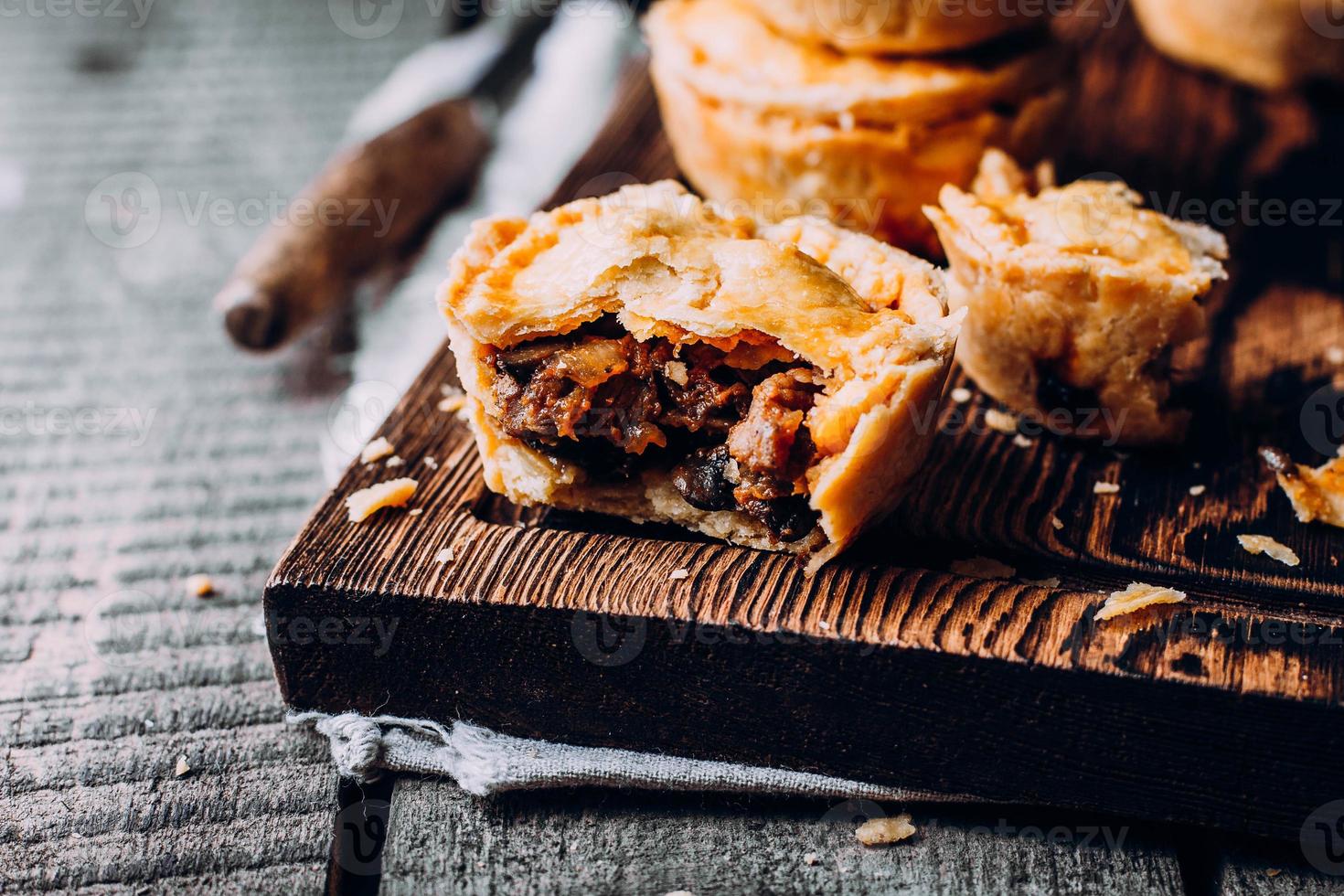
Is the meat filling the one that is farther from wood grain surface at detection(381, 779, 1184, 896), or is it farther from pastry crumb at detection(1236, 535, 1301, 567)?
pastry crumb at detection(1236, 535, 1301, 567)

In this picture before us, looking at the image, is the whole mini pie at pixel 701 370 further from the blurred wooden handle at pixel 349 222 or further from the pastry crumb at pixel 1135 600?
the blurred wooden handle at pixel 349 222

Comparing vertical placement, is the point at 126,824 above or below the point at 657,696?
below

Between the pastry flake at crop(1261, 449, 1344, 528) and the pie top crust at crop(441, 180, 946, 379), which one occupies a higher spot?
the pie top crust at crop(441, 180, 946, 379)

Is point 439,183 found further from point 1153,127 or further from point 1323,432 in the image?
point 1323,432

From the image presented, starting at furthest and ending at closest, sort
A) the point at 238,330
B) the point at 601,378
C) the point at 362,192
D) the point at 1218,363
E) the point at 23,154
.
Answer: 1. the point at 23,154
2. the point at 362,192
3. the point at 238,330
4. the point at 1218,363
5. the point at 601,378

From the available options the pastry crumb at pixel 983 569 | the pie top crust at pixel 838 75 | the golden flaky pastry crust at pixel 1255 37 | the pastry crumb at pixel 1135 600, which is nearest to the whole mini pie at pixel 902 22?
the pie top crust at pixel 838 75

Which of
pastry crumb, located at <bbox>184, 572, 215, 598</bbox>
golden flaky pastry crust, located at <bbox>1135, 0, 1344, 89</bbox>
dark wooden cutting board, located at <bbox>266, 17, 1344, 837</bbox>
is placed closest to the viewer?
dark wooden cutting board, located at <bbox>266, 17, 1344, 837</bbox>

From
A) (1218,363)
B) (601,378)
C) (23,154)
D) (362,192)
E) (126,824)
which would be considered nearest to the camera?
(126,824)

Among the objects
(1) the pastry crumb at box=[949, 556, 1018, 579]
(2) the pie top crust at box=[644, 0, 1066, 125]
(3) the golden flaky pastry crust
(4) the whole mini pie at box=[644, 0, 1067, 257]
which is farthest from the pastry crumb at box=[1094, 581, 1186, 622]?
(3) the golden flaky pastry crust

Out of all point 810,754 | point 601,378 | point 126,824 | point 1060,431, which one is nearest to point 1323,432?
point 1060,431
